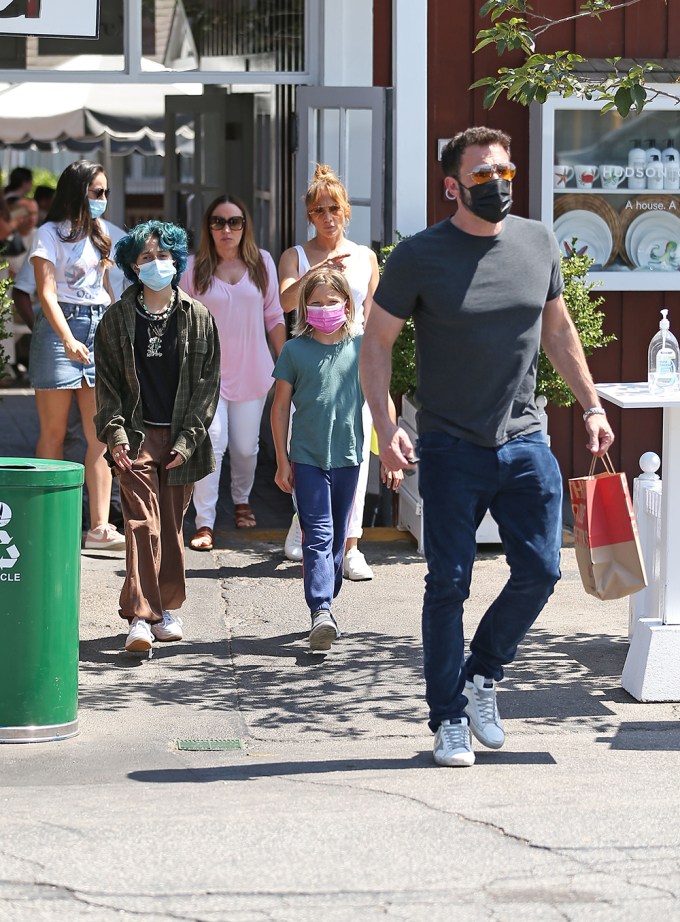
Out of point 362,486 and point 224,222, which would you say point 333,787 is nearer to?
point 362,486

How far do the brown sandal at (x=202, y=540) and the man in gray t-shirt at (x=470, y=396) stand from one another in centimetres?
363

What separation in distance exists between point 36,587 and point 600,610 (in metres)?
3.13

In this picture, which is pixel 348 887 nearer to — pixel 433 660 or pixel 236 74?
pixel 433 660

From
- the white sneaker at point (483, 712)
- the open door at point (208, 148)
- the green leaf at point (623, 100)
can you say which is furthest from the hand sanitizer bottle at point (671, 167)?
the white sneaker at point (483, 712)

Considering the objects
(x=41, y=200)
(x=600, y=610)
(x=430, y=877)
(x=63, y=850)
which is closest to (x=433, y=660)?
(x=430, y=877)

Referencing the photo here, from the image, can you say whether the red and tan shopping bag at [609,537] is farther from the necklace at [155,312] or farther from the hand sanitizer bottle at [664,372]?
the necklace at [155,312]

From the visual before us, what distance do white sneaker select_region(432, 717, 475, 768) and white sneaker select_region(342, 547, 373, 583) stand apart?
2.83m

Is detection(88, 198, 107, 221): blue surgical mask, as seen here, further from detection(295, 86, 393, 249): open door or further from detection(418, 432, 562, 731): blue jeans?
detection(418, 432, 562, 731): blue jeans

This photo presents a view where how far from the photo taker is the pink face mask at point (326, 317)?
22.6ft

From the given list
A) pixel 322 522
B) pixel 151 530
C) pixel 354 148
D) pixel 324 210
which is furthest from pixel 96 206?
pixel 322 522

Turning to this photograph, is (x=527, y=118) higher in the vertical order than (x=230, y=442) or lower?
higher

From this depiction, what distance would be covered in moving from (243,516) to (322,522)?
8.55 feet

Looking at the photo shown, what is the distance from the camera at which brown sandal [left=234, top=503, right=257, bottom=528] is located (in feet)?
30.7

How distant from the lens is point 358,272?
812 centimetres
